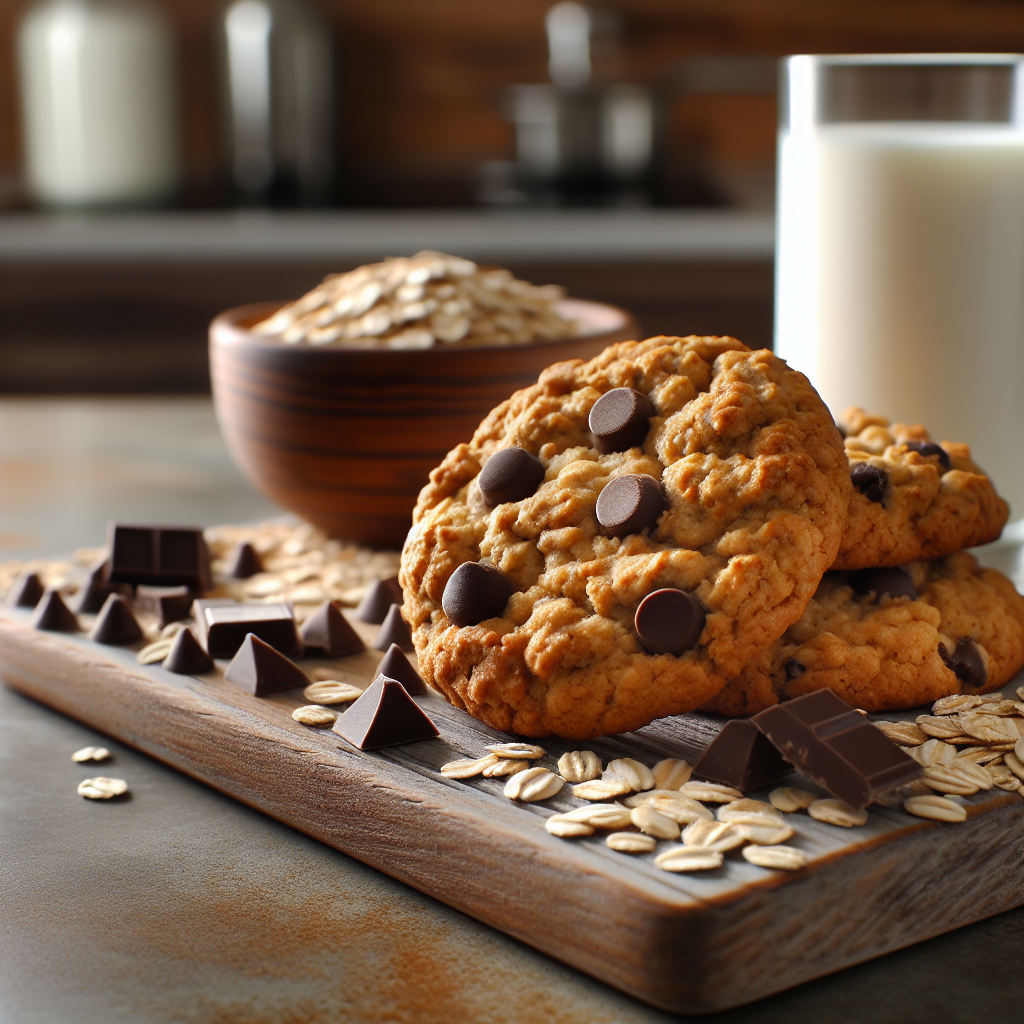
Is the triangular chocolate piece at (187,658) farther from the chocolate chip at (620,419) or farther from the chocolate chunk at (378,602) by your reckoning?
the chocolate chip at (620,419)

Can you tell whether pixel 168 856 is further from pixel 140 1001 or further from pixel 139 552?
pixel 139 552

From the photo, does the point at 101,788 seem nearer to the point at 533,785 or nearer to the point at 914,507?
the point at 533,785

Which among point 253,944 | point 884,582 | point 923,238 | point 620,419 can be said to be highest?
point 923,238

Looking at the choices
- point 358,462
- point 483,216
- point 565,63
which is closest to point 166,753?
point 358,462

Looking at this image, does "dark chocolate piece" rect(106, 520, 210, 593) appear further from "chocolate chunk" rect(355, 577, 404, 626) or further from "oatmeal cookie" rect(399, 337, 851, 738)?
"oatmeal cookie" rect(399, 337, 851, 738)

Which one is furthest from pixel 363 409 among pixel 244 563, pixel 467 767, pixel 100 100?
pixel 100 100

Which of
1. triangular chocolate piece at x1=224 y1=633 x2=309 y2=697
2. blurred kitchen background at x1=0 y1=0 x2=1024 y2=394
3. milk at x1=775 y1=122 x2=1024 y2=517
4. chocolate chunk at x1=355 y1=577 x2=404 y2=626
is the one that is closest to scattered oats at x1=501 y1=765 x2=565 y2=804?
triangular chocolate piece at x1=224 y1=633 x2=309 y2=697
